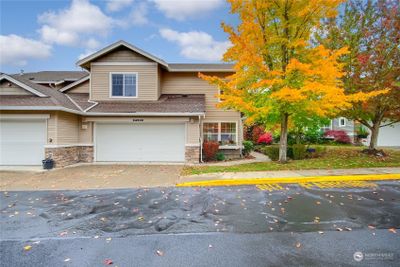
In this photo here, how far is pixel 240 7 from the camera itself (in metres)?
11.5

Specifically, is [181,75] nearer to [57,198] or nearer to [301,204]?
[57,198]

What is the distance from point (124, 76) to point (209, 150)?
294 inches

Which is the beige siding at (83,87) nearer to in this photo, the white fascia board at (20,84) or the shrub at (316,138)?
the white fascia board at (20,84)

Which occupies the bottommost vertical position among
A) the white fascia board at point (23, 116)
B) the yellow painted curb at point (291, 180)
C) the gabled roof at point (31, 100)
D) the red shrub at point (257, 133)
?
the yellow painted curb at point (291, 180)

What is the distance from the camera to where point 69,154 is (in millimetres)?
13570

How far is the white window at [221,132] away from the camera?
16.5 meters

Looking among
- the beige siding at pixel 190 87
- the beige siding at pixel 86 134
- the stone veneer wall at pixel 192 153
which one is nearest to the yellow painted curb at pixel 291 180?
the stone veneer wall at pixel 192 153

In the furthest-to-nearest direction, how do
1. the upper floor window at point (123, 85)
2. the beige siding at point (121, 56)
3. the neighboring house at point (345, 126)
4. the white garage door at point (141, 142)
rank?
→ the neighboring house at point (345, 126) → the upper floor window at point (123, 85) → the beige siding at point (121, 56) → the white garage door at point (141, 142)

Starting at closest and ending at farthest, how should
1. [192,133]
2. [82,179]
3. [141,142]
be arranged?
[82,179]
[192,133]
[141,142]

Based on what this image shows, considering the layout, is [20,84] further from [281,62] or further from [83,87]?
[281,62]

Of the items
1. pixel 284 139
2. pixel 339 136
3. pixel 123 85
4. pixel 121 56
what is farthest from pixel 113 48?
pixel 339 136

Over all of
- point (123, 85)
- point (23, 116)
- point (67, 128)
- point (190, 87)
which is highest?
point (190, 87)

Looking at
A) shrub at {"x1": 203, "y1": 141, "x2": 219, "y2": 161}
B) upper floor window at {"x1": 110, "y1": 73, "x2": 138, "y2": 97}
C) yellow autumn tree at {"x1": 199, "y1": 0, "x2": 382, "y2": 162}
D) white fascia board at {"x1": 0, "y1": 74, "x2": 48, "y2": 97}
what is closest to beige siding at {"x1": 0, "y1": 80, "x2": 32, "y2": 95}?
white fascia board at {"x1": 0, "y1": 74, "x2": 48, "y2": 97}

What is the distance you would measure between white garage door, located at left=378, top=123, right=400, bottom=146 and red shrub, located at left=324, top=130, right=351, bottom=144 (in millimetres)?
3166
